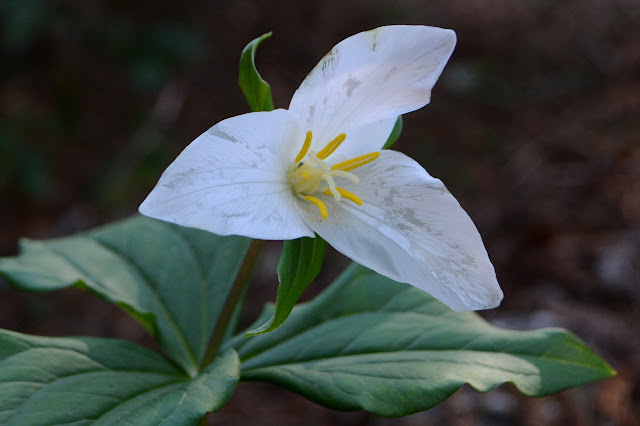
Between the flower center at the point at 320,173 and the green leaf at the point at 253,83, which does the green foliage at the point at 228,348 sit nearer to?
the flower center at the point at 320,173

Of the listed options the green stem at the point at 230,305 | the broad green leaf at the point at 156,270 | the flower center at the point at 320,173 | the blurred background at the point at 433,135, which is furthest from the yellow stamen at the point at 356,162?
the blurred background at the point at 433,135

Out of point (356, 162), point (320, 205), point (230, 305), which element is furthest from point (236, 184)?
point (230, 305)

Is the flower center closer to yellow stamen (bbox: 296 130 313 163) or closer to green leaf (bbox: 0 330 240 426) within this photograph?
yellow stamen (bbox: 296 130 313 163)

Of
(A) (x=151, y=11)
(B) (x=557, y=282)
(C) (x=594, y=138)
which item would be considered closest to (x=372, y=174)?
(B) (x=557, y=282)

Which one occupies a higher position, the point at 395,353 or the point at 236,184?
the point at 236,184

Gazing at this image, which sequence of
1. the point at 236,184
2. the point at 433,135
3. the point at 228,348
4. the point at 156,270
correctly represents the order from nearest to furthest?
1. the point at 236,184
2. the point at 228,348
3. the point at 156,270
4. the point at 433,135

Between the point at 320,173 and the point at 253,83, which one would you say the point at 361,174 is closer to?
the point at 320,173
